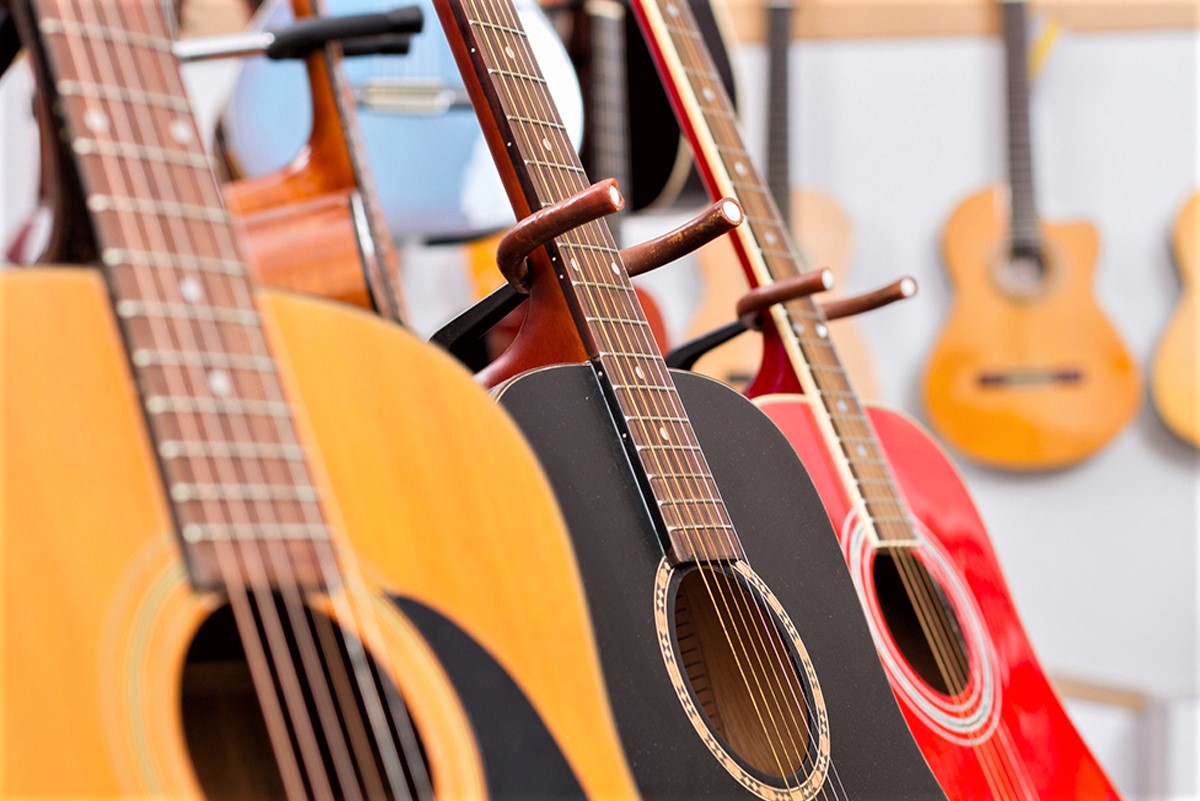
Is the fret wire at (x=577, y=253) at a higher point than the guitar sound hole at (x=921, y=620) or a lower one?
higher

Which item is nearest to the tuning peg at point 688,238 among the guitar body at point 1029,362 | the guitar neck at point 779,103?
the guitar neck at point 779,103

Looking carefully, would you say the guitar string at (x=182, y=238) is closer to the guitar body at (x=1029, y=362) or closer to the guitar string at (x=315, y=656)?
the guitar string at (x=315, y=656)

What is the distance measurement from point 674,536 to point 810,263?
1.79 metres

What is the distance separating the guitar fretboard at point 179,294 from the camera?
39cm

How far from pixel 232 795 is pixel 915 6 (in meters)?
2.34

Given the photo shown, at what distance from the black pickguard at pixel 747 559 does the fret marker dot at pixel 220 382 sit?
0.54ft

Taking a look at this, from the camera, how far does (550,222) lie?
23.9 inches

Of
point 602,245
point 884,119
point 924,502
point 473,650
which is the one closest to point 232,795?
point 473,650

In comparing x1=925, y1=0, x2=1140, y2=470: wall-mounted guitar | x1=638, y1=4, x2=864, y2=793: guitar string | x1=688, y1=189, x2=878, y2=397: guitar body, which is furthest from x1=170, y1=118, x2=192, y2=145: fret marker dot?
x1=925, y1=0, x2=1140, y2=470: wall-mounted guitar

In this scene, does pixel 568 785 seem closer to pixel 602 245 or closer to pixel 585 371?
pixel 585 371

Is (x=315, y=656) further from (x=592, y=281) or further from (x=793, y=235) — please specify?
(x=793, y=235)

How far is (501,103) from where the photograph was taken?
27.0 inches

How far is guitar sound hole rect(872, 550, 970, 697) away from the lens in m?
0.80

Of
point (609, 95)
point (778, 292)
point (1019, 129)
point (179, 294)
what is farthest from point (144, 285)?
point (1019, 129)
